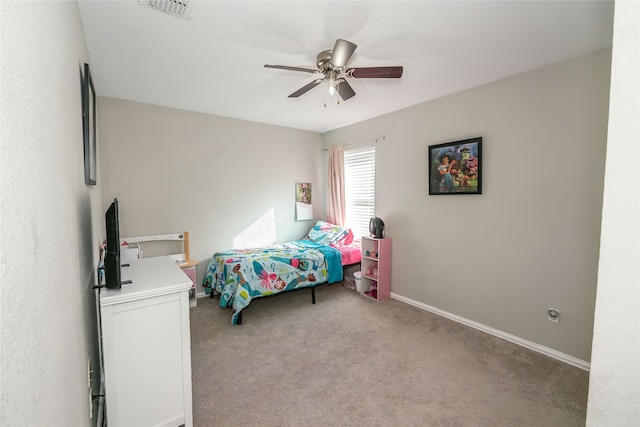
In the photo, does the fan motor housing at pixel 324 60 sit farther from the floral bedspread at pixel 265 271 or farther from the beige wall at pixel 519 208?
the floral bedspread at pixel 265 271

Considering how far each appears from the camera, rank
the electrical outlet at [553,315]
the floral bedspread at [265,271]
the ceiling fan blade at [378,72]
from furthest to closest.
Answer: the floral bedspread at [265,271]
the electrical outlet at [553,315]
the ceiling fan blade at [378,72]

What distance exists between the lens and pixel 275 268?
3303mm

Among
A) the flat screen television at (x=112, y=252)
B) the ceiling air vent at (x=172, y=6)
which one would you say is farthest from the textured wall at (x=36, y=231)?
the ceiling air vent at (x=172, y=6)

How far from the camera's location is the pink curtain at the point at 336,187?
15.1ft

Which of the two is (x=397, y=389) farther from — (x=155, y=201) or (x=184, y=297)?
(x=155, y=201)

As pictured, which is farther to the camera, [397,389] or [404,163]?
[404,163]

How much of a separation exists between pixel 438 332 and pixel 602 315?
2.67m

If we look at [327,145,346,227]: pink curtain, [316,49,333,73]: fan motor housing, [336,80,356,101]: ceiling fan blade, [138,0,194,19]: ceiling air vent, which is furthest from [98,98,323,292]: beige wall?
[316,49,333,73]: fan motor housing

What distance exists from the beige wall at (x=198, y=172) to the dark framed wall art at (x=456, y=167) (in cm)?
229

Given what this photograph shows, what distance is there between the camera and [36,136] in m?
0.65

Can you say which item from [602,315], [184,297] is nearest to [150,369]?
[184,297]

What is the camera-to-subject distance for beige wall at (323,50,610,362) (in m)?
2.29

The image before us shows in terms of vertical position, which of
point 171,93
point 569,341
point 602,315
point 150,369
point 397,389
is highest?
point 171,93

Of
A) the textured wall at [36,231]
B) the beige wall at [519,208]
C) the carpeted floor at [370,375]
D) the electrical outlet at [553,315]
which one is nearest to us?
the textured wall at [36,231]
